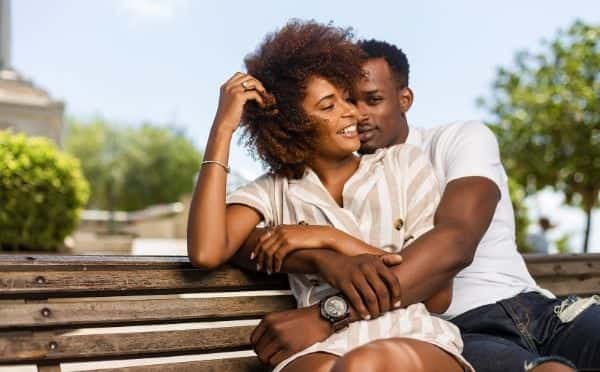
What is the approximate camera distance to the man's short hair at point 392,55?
3244 mm

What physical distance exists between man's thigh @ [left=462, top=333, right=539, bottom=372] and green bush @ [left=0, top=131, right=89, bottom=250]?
10.5 metres

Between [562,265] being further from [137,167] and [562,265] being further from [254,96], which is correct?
[137,167]

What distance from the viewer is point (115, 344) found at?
260 cm

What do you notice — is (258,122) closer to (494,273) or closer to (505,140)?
(494,273)

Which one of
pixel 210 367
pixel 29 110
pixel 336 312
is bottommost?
pixel 29 110

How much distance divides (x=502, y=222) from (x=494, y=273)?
0.22 meters

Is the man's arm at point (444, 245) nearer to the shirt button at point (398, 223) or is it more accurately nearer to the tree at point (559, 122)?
the shirt button at point (398, 223)

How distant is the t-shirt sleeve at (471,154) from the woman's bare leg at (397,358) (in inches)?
26.2

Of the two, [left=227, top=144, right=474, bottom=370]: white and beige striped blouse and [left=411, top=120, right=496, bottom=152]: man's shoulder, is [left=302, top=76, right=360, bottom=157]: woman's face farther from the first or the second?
[left=411, top=120, right=496, bottom=152]: man's shoulder

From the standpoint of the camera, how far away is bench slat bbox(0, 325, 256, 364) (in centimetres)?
246

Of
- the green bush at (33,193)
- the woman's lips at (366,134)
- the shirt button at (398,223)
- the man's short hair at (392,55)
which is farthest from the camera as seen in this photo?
the green bush at (33,193)

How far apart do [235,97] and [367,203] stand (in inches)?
22.6

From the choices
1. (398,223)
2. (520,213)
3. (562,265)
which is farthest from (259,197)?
(520,213)

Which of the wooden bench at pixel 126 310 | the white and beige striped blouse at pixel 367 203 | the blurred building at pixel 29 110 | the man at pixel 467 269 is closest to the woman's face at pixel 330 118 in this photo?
the white and beige striped blouse at pixel 367 203
